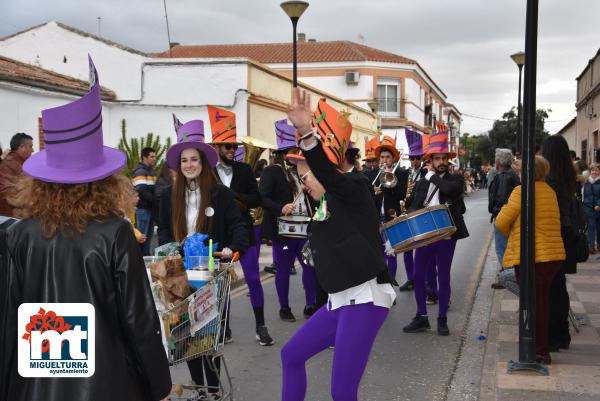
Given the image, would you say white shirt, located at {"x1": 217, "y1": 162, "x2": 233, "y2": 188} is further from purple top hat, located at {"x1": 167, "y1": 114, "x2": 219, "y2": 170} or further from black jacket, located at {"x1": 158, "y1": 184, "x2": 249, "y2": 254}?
black jacket, located at {"x1": 158, "y1": 184, "x2": 249, "y2": 254}

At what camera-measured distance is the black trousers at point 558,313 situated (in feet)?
22.0

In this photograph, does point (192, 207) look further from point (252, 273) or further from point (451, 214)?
point (451, 214)

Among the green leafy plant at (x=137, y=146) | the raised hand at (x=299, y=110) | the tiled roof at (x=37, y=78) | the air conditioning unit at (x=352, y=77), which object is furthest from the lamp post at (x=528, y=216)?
the air conditioning unit at (x=352, y=77)

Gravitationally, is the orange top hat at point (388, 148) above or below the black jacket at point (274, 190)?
above

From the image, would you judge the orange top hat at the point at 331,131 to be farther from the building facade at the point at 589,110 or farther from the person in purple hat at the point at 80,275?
the building facade at the point at 589,110

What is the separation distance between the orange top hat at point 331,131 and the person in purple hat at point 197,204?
136cm

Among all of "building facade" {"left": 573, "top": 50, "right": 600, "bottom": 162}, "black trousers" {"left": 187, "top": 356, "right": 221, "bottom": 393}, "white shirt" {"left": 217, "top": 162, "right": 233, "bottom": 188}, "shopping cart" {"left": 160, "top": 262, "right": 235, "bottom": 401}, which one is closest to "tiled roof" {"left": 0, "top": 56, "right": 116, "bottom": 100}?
"white shirt" {"left": 217, "top": 162, "right": 233, "bottom": 188}

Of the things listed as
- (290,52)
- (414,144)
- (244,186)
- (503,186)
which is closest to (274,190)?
(244,186)

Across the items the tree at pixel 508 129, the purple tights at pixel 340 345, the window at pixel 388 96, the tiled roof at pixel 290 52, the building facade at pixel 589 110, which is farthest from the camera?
the window at pixel 388 96

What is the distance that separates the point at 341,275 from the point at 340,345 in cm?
38

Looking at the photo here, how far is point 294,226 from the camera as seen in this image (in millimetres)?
7945

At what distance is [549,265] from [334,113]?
304 centimetres

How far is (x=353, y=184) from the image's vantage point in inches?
159

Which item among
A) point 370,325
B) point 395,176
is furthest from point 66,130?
point 395,176
